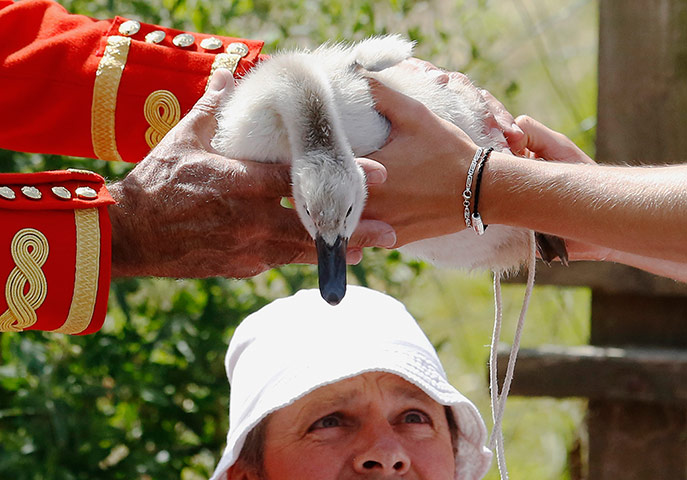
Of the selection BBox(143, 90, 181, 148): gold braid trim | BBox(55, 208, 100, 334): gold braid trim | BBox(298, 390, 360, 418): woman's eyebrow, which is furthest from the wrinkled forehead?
BBox(143, 90, 181, 148): gold braid trim

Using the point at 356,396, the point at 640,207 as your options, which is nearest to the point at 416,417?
the point at 356,396

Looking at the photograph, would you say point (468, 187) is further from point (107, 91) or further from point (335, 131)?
point (107, 91)

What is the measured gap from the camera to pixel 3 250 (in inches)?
75.2

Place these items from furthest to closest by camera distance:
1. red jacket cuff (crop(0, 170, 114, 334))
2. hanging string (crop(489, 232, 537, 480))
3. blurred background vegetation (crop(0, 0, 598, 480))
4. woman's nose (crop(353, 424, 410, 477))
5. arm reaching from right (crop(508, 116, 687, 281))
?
1. blurred background vegetation (crop(0, 0, 598, 480))
2. hanging string (crop(489, 232, 537, 480))
3. woman's nose (crop(353, 424, 410, 477))
4. red jacket cuff (crop(0, 170, 114, 334))
5. arm reaching from right (crop(508, 116, 687, 281))

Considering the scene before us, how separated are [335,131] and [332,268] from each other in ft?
1.05

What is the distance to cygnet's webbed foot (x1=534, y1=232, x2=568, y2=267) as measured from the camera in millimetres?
2402

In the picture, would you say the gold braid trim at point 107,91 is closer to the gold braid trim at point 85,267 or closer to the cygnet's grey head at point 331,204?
the gold braid trim at point 85,267

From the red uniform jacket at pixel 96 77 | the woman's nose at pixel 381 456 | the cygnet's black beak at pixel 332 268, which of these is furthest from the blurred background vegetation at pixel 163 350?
the cygnet's black beak at pixel 332 268

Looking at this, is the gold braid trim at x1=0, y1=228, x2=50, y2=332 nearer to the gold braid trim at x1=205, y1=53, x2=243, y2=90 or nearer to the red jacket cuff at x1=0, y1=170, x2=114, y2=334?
the red jacket cuff at x1=0, y1=170, x2=114, y2=334

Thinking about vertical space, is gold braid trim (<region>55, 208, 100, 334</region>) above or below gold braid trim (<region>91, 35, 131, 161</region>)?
below

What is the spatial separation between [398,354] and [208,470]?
173 centimetres

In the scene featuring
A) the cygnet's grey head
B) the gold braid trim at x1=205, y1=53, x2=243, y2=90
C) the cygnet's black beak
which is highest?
the gold braid trim at x1=205, y1=53, x2=243, y2=90

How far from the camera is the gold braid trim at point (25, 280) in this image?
1914 mm

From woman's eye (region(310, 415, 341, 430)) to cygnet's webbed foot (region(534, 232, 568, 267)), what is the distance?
2.13 ft
